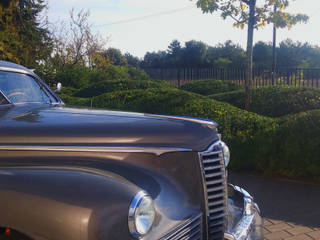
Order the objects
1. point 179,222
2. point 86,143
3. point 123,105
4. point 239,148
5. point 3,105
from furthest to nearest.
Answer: point 123,105 < point 239,148 < point 3,105 < point 86,143 < point 179,222

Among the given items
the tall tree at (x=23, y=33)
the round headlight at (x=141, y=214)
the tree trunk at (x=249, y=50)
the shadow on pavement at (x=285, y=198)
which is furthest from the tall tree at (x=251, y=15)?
the tall tree at (x=23, y=33)

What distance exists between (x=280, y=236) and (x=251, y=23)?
5913 millimetres

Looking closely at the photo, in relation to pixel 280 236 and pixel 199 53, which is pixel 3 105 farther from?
pixel 199 53

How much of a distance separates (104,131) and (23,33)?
2210 cm

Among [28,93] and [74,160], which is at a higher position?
[28,93]

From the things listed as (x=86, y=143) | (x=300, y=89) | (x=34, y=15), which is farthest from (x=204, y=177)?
(x=34, y=15)

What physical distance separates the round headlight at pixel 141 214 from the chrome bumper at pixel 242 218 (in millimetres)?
656

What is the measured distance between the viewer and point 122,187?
1935 mm

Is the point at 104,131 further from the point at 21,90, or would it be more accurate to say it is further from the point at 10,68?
the point at 10,68

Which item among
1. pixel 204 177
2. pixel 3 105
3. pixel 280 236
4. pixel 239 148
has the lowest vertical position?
pixel 280 236

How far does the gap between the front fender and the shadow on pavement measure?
303 cm

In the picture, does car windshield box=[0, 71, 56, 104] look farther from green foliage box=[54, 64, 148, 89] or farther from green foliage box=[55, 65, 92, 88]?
green foliage box=[55, 65, 92, 88]

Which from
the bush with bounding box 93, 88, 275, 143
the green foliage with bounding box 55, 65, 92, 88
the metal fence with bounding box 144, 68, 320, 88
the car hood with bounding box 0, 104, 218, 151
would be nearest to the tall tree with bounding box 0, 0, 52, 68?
the green foliage with bounding box 55, 65, 92, 88

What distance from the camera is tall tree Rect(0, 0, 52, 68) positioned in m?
19.3
